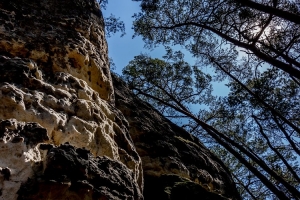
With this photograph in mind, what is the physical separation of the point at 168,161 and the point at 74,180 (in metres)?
3.26

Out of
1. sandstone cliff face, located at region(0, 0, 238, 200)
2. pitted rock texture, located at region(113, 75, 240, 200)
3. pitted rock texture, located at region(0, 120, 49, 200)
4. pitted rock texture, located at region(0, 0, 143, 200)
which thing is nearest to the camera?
pitted rock texture, located at region(0, 120, 49, 200)

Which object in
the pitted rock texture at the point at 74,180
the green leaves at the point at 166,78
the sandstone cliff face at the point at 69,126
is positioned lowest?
the pitted rock texture at the point at 74,180

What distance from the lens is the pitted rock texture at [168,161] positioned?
180 inches

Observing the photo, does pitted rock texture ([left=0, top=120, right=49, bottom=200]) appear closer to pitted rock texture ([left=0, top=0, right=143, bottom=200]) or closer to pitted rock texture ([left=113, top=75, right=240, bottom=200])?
pitted rock texture ([left=0, top=0, right=143, bottom=200])

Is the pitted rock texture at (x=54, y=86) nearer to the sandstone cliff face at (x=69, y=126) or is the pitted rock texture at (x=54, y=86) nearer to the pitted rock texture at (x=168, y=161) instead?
the sandstone cliff face at (x=69, y=126)

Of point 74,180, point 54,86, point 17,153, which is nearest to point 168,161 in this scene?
point 54,86

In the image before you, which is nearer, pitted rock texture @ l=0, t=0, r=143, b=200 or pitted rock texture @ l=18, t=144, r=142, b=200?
pitted rock texture @ l=18, t=144, r=142, b=200

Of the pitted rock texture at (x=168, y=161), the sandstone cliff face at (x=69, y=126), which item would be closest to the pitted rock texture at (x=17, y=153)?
the sandstone cliff face at (x=69, y=126)

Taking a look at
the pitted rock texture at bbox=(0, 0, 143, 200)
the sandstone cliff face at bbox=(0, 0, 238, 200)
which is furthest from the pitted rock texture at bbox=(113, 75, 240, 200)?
the pitted rock texture at bbox=(0, 0, 143, 200)

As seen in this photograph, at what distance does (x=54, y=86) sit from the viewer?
321cm

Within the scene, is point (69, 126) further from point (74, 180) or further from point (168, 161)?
point (168, 161)

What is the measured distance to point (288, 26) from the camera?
8.12 meters

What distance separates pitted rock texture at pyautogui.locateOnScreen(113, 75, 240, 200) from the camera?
4582mm

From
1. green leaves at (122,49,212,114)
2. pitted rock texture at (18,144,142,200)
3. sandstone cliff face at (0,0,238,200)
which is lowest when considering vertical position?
pitted rock texture at (18,144,142,200)
